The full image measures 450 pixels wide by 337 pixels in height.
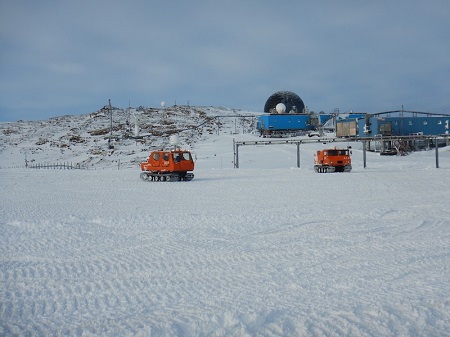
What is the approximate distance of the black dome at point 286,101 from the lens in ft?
216

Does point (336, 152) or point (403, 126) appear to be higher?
point (403, 126)

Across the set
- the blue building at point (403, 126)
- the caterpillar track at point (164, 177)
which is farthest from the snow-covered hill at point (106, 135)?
the blue building at point (403, 126)

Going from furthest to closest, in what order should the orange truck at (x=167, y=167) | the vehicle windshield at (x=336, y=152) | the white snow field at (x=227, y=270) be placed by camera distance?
the vehicle windshield at (x=336, y=152), the orange truck at (x=167, y=167), the white snow field at (x=227, y=270)

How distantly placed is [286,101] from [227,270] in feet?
205

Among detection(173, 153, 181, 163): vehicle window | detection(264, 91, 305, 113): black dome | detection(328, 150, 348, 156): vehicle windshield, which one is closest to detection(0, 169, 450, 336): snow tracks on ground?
detection(173, 153, 181, 163): vehicle window

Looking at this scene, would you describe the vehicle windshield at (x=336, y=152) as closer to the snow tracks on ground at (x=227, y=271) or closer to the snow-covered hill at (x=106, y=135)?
the snow tracks on ground at (x=227, y=271)

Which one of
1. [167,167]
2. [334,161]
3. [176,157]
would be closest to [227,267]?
[167,167]

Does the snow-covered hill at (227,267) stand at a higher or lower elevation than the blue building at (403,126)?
lower

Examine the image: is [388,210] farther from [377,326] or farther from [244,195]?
[377,326]

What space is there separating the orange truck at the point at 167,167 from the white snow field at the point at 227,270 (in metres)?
9.87

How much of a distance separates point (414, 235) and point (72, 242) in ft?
21.3

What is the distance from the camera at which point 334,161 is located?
25953 millimetres

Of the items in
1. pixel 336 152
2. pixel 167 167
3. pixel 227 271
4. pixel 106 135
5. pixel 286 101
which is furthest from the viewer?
pixel 286 101

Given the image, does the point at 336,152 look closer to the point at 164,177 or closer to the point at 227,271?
the point at 164,177
